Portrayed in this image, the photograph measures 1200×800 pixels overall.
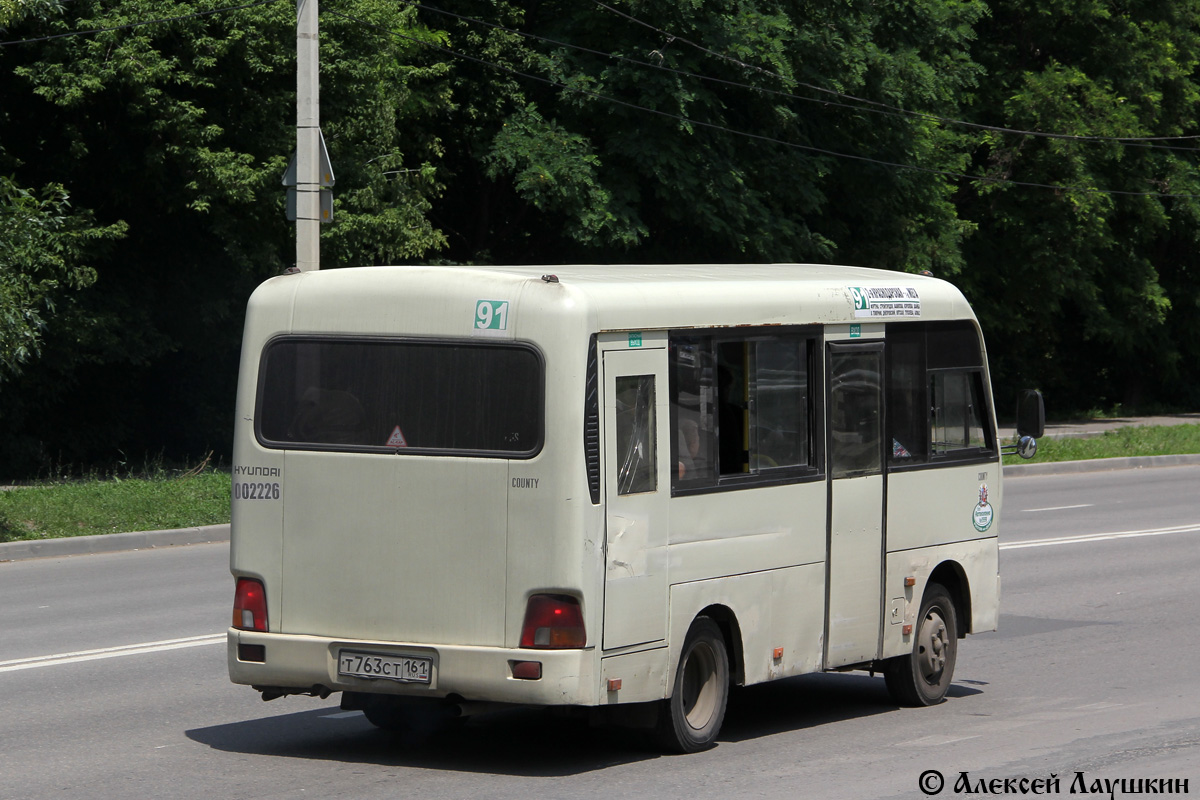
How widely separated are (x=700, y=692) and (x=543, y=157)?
72.9 ft

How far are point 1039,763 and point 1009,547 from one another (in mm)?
9887

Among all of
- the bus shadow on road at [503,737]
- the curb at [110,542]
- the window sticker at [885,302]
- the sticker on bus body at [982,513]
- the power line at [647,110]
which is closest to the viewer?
the bus shadow on road at [503,737]

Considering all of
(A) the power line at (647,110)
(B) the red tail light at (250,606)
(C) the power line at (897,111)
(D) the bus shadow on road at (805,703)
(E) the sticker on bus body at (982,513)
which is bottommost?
(D) the bus shadow on road at (805,703)

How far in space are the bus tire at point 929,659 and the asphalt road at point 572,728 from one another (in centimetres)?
14

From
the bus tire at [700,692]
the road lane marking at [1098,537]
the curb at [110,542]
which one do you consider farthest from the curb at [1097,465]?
the bus tire at [700,692]

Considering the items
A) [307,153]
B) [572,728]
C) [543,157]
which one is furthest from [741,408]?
[543,157]

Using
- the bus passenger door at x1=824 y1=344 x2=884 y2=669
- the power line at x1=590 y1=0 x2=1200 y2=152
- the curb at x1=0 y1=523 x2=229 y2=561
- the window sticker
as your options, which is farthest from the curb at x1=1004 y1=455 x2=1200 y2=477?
the bus passenger door at x1=824 y1=344 x2=884 y2=669

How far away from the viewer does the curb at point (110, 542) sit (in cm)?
1638

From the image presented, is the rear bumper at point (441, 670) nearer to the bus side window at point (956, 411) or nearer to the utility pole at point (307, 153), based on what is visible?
the bus side window at point (956, 411)

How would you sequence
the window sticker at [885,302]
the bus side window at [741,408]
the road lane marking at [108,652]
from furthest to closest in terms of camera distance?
1. the road lane marking at [108,652]
2. the window sticker at [885,302]
3. the bus side window at [741,408]

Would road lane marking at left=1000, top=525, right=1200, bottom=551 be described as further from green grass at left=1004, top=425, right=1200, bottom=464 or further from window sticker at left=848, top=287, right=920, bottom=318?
green grass at left=1004, top=425, right=1200, bottom=464

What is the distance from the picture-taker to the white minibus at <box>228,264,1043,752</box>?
7.24m

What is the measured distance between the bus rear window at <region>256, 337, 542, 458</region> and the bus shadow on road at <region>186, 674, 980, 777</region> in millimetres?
1486

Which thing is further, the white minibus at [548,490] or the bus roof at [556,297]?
the bus roof at [556,297]
